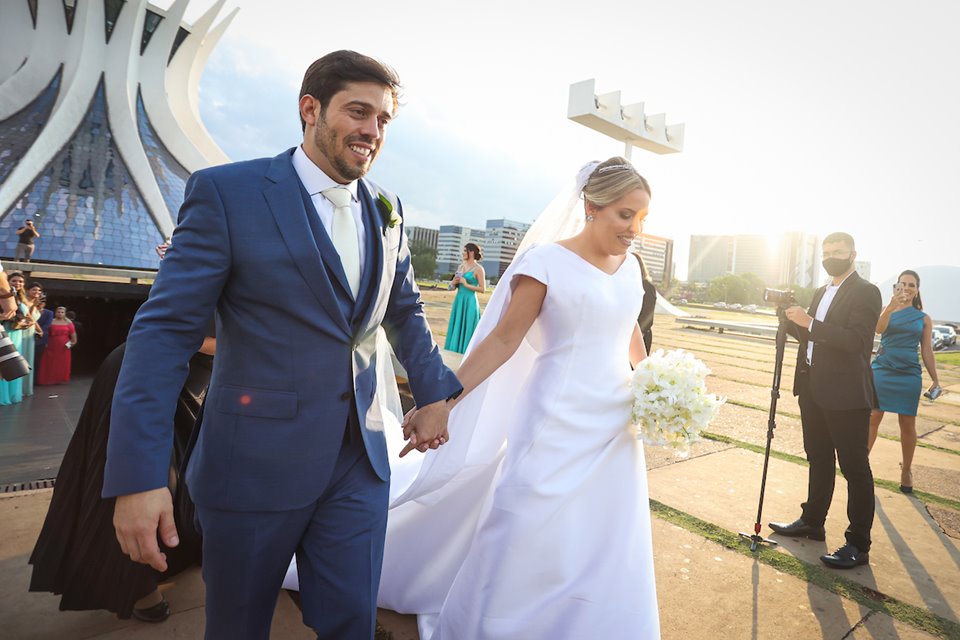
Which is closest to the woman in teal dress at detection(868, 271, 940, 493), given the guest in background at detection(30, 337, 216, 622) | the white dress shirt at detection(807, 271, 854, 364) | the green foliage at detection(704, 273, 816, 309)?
the white dress shirt at detection(807, 271, 854, 364)

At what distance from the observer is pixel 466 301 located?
32.7 feet

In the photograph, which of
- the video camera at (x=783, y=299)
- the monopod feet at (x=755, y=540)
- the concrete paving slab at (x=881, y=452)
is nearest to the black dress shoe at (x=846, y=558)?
the monopod feet at (x=755, y=540)

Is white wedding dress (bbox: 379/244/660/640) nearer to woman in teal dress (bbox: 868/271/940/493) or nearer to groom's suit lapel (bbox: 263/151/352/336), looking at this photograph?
groom's suit lapel (bbox: 263/151/352/336)

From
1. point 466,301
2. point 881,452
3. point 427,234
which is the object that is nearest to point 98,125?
point 466,301

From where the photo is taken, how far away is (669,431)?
2539mm

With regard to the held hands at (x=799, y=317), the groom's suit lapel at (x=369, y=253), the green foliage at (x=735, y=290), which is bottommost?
the green foliage at (x=735, y=290)

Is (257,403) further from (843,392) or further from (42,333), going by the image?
(42,333)

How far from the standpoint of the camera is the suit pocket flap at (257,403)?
1.59m

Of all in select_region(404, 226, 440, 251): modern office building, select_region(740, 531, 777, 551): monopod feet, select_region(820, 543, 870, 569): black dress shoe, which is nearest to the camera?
select_region(820, 543, 870, 569): black dress shoe

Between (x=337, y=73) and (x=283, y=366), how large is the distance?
3.04ft

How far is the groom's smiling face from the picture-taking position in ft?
5.65

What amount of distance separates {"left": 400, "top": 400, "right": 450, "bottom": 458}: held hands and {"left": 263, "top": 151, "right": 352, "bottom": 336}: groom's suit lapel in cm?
54

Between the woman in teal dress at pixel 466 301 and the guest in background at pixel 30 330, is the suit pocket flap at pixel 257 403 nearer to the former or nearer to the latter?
the guest in background at pixel 30 330

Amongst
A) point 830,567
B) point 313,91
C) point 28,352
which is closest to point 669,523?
point 830,567
